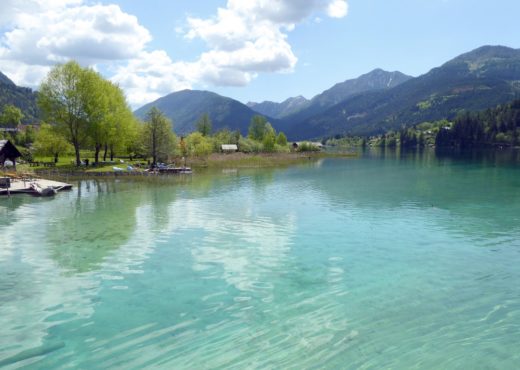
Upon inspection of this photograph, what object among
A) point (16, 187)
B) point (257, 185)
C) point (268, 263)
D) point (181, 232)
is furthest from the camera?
point (257, 185)

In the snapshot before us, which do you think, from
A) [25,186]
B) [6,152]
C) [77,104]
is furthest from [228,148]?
[25,186]

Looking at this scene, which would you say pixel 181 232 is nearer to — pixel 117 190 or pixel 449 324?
pixel 449 324

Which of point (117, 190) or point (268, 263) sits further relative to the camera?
point (117, 190)

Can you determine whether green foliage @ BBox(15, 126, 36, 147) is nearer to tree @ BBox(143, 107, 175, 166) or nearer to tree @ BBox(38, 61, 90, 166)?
tree @ BBox(38, 61, 90, 166)

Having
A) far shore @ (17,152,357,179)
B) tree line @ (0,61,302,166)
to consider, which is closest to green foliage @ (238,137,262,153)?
far shore @ (17,152,357,179)

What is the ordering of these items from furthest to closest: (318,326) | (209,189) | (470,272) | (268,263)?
(209,189)
(268,263)
(470,272)
(318,326)

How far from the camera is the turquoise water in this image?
45.5ft

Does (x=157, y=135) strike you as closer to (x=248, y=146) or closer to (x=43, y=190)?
(x=43, y=190)

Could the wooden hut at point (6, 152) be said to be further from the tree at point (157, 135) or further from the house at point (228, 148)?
the house at point (228, 148)

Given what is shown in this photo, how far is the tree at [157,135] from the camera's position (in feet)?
320

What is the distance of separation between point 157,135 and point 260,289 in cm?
8450

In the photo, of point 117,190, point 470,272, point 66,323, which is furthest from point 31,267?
point 117,190

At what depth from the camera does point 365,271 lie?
22.5 meters

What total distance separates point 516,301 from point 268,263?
12.9 m
